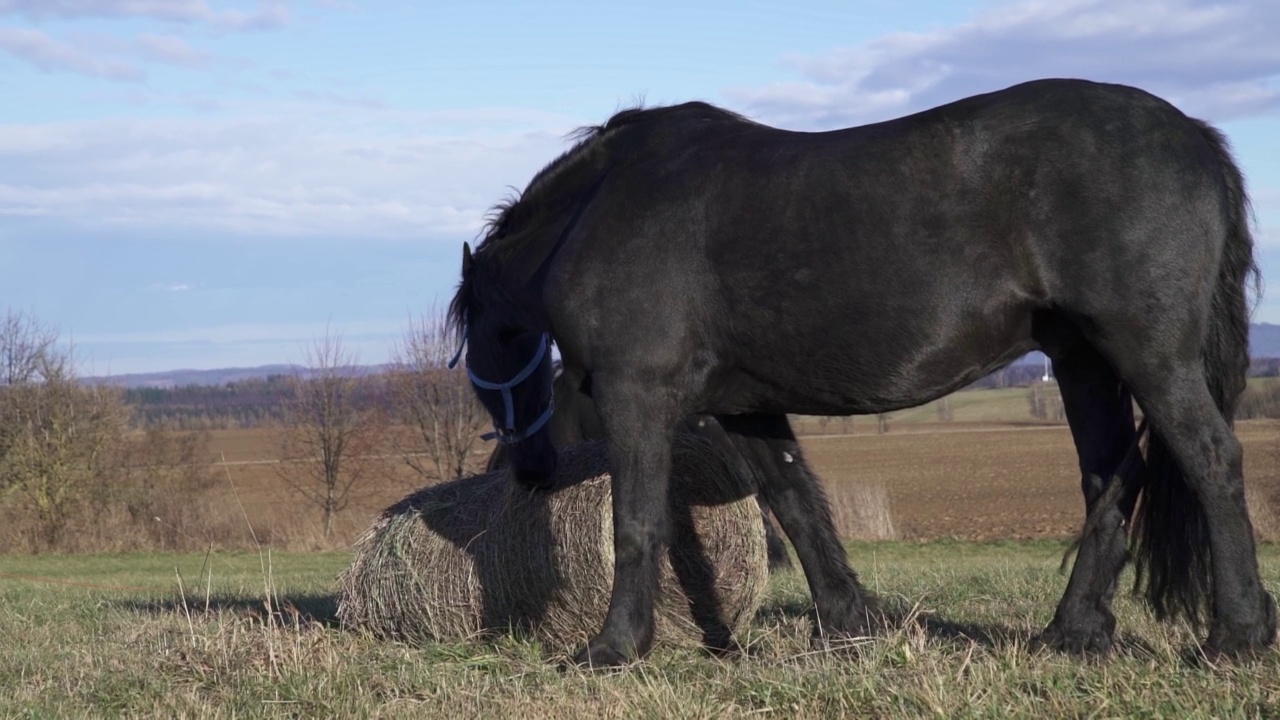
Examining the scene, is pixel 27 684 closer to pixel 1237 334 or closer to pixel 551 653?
pixel 551 653

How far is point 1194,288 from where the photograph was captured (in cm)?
449

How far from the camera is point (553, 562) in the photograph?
6.01 m

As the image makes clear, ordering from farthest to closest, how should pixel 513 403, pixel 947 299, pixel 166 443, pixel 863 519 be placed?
1. pixel 166 443
2. pixel 863 519
3. pixel 513 403
4. pixel 947 299

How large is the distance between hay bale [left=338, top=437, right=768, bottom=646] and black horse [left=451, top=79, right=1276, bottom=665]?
677 millimetres

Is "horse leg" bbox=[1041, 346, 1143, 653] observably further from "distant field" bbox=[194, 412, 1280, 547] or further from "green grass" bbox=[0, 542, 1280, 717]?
"distant field" bbox=[194, 412, 1280, 547]

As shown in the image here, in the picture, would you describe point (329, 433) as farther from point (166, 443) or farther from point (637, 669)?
point (637, 669)

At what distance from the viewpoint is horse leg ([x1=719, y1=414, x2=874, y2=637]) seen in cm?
575


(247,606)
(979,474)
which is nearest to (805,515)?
(247,606)

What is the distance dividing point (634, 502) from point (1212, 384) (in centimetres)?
235

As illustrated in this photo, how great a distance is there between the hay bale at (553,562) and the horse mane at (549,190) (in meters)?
1.10

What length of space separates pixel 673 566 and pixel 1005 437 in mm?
63114

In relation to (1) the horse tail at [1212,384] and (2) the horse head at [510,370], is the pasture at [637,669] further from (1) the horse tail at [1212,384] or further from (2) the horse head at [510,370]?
(2) the horse head at [510,370]

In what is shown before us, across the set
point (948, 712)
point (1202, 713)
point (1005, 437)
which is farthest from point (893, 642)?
point (1005, 437)

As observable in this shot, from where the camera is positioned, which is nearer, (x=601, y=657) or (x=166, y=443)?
(x=601, y=657)
